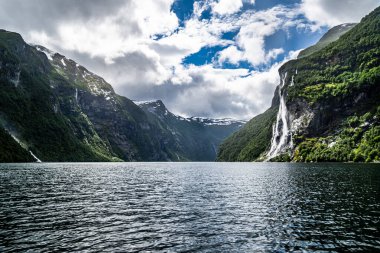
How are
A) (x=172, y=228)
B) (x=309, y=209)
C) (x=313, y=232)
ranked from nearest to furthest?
(x=313, y=232)
(x=172, y=228)
(x=309, y=209)

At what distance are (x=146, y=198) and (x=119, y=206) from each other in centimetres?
819

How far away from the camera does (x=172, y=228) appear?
30531mm

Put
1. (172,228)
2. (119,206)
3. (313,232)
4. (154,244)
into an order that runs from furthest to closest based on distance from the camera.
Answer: (119,206) → (172,228) → (313,232) → (154,244)

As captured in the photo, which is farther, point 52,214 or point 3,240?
point 52,214

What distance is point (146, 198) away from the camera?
50.5 meters

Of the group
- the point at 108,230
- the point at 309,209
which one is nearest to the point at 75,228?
the point at 108,230

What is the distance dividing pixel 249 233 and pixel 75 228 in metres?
16.7

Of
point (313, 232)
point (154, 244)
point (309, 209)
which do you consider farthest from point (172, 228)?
point (309, 209)

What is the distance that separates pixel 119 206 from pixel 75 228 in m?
12.9

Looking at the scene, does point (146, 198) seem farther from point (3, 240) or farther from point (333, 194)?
point (333, 194)

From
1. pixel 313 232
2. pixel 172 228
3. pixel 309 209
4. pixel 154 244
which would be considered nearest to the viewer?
pixel 154 244

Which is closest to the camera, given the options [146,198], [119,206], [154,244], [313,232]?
[154,244]

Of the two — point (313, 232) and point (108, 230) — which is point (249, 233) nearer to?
point (313, 232)

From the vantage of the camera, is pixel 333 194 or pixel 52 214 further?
pixel 333 194
